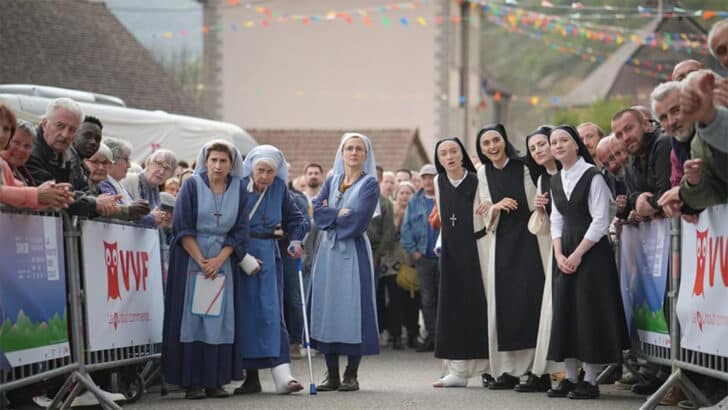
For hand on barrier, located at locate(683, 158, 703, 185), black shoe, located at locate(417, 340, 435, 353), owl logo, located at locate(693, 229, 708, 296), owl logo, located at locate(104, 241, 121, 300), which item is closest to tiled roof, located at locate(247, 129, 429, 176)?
black shoe, located at locate(417, 340, 435, 353)

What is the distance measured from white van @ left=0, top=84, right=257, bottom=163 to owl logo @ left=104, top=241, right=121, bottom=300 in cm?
835

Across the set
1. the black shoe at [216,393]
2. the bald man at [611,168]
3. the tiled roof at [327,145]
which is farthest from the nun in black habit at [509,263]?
the tiled roof at [327,145]

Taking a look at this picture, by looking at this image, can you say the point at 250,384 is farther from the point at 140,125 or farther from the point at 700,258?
the point at 140,125

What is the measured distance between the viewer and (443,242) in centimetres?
1273

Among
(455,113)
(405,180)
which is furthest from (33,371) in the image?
(455,113)

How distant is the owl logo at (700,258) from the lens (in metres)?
8.95

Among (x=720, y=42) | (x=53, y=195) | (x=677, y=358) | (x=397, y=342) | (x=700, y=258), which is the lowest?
(x=397, y=342)

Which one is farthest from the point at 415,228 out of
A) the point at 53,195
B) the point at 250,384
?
the point at 53,195

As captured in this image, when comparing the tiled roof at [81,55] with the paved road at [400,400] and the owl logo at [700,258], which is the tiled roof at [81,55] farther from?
the owl logo at [700,258]

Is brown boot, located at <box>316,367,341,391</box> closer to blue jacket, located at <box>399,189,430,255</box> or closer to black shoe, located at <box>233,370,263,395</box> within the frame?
black shoe, located at <box>233,370,263,395</box>

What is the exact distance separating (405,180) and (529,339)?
9.98 m

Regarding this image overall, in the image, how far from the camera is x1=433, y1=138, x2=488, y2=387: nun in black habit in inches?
488

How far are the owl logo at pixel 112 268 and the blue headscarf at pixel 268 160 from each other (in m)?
1.78

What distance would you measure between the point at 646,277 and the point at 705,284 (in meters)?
1.92
